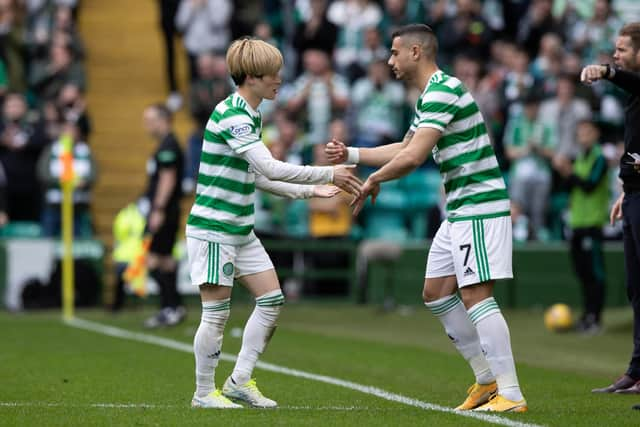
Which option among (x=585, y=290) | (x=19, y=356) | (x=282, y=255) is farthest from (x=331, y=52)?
(x=19, y=356)

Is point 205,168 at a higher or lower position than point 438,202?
higher

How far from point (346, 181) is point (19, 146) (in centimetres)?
1250

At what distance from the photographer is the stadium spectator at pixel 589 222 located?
601 inches

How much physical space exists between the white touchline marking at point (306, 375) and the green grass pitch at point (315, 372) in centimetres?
8

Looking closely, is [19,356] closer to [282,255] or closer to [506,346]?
[506,346]

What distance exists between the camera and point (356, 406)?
337 inches

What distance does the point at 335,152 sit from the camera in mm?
8289

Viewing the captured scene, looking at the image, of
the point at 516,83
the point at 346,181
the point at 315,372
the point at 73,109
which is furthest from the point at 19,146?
the point at 346,181

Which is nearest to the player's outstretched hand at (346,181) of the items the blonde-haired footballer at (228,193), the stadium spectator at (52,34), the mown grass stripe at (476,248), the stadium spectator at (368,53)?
the blonde-haired footballer at (228,193)

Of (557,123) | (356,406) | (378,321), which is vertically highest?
(557,123)

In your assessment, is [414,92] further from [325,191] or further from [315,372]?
[325,191]

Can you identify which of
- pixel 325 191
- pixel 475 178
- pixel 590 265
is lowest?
pixel 590 265

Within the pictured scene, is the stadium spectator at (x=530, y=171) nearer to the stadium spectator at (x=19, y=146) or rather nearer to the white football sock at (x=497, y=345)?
the stadium spectator at (x=19, y=146)

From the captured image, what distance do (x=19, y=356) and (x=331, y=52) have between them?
1074 centimetres
